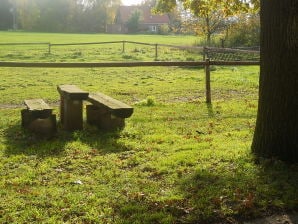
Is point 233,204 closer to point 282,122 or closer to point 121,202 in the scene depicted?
point 121,202

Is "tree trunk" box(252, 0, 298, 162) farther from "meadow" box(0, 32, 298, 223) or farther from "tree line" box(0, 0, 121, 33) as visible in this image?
"tree line" box(0, 0, 121, 33)

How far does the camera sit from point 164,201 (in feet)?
15.2

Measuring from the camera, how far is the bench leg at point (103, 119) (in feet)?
25.5

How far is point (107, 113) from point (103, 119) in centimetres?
16

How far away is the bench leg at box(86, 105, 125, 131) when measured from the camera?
777 centimetres

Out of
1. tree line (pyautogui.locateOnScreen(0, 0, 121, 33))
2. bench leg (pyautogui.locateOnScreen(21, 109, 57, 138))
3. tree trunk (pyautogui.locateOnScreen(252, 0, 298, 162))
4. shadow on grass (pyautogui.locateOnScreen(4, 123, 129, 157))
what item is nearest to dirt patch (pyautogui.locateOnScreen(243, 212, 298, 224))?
tree trunk (pyautogui.locateOnScreen(252, 0, 298, 162))

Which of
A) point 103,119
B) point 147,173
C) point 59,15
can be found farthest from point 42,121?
point 59,15

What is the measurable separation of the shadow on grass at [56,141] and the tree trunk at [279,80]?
2.24m

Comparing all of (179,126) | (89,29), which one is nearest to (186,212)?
(179,126)

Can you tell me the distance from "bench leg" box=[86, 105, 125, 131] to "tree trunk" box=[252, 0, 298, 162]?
2925mm

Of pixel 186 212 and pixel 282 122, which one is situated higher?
pixel 282 122

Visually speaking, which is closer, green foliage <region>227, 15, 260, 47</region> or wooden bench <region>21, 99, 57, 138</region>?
wooden bench <region>21, 99, 57, 138</region>

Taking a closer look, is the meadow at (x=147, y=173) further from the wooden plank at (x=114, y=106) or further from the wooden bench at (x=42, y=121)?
the wooden plank at (x=114, y=106)

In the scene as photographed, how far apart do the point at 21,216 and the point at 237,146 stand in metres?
3.39
